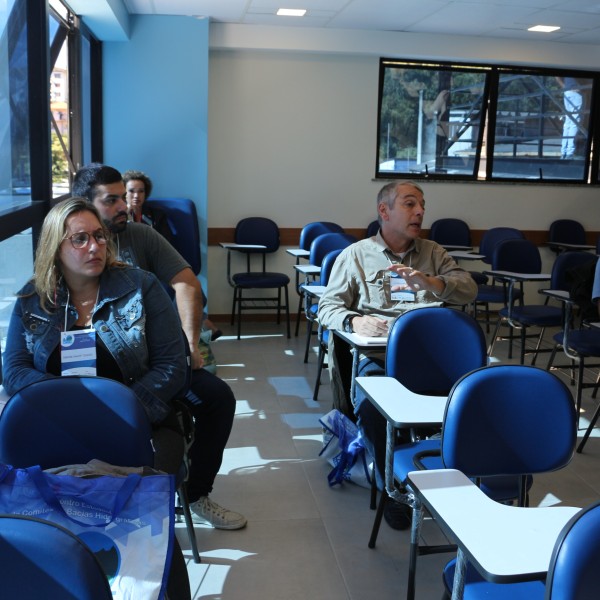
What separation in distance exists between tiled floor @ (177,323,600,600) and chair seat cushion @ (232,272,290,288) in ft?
6.21

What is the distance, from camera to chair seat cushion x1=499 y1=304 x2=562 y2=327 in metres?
5.31

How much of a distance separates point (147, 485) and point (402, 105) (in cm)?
645

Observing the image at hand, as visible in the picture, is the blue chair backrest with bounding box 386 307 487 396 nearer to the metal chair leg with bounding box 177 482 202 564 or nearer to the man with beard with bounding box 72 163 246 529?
the man with beard with bounding box 72 163 246 529

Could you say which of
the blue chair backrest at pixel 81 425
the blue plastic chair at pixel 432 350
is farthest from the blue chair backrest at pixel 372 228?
the blue chair backrest at pixel 81 425

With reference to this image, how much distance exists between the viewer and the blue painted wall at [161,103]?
20.1 feet

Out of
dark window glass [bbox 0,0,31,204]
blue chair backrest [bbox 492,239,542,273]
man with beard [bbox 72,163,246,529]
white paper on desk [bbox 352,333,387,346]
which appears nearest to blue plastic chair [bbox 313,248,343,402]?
white paper on desk [bbox 352,333,387,346]

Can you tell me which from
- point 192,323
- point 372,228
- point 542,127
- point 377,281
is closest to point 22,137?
point 192,323

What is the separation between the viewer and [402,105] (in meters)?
7.37

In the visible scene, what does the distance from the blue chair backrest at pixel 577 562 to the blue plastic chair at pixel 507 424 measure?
79cm

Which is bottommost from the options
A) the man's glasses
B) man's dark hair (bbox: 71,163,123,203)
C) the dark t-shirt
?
the dark t-shirt

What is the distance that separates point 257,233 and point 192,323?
4.11 metres

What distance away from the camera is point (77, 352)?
7.58 ft

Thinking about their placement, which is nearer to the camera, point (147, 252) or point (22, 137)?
point (147, 252)

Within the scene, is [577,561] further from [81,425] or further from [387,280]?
[387,280]
